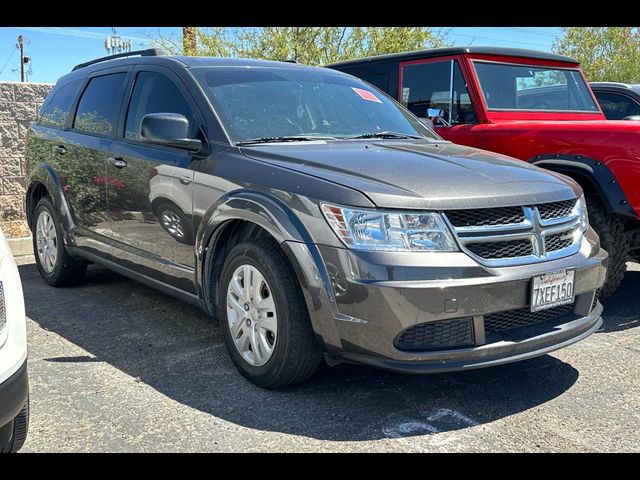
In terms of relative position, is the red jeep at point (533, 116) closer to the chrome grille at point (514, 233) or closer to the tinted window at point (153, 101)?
the chrome grille at point (514, 233)

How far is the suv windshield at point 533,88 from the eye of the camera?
589 cm

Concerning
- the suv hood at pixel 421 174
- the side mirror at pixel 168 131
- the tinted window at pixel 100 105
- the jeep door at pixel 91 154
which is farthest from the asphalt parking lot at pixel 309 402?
the tinted window at pixel 100 105

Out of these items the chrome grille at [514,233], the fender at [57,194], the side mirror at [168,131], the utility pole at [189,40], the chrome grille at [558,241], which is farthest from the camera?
the utility pole at [189,40]

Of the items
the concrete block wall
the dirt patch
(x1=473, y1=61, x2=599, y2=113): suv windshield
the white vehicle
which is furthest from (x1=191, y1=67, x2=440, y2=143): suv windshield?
the concrete block wall

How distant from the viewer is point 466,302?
3000 millimetres

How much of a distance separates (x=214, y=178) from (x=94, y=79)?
7.18 ft

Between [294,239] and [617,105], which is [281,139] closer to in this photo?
[294,239]

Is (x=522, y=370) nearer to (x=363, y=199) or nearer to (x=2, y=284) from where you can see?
(x=363, y=199)

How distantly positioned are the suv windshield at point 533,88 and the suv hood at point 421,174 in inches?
81.5

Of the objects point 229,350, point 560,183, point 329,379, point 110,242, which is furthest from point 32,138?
point 560,183

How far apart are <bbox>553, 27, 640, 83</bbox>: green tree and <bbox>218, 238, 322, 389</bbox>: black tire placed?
21672 mm

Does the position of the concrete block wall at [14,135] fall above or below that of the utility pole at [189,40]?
below

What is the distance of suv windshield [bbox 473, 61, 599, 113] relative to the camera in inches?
232

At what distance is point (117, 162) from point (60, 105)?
1577 mm
